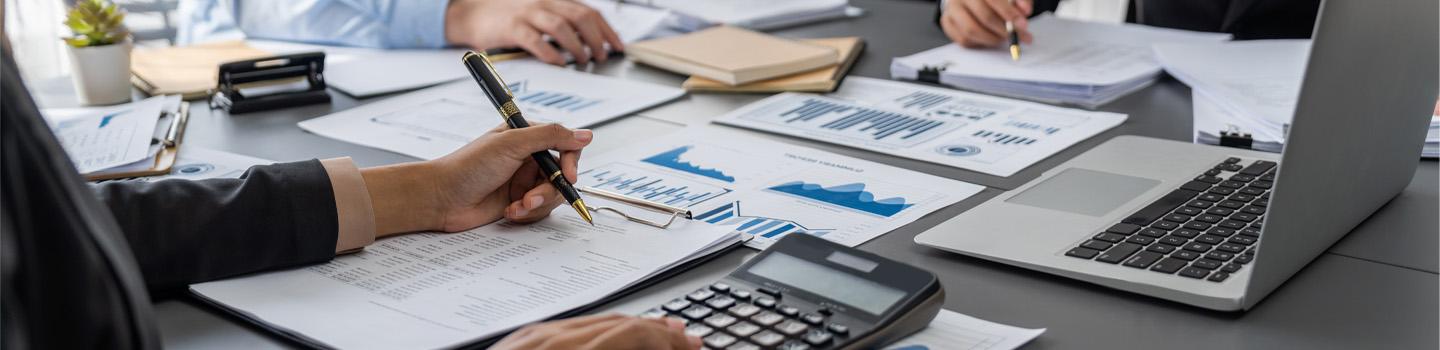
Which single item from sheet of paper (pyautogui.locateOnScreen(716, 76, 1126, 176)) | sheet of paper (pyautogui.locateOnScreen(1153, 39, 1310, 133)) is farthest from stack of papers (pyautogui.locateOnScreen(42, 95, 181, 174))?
sheet of paper (pyautogui.locateOnScreen(1153, 39, 1310, 133))

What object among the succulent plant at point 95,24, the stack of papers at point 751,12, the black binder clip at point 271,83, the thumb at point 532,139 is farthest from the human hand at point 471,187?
the stack of papers at point 751,12

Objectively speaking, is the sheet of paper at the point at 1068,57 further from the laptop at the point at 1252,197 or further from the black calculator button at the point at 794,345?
the black calculator button at the point at 794,345

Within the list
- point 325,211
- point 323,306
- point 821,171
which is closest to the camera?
point 323,306

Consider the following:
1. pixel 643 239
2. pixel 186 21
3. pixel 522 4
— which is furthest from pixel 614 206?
pixel 186 21

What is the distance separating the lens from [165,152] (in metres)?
1.22

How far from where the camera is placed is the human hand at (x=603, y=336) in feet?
2.15

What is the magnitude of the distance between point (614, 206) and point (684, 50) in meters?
0.69

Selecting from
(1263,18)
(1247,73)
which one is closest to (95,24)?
(1247,73)

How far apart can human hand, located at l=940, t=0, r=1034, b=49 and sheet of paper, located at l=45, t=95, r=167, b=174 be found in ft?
3.58

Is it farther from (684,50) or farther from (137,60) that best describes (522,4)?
(137,60)

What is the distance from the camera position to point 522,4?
177 cm

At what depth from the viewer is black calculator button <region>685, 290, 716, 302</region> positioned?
0.75 m

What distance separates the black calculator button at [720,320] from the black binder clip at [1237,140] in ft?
2.44

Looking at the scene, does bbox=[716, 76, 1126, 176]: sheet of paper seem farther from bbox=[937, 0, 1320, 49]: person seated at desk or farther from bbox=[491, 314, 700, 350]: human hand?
bbox=[491, 314, 700, 350]: human hand
